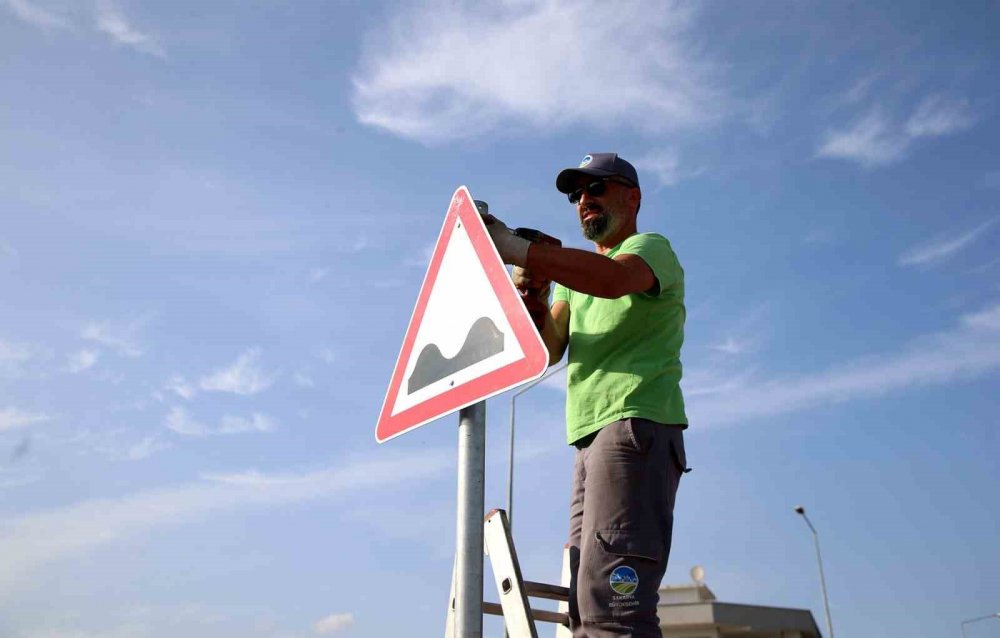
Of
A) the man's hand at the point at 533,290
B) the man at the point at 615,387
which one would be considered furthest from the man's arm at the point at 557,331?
the man's hand at the point at 533,290

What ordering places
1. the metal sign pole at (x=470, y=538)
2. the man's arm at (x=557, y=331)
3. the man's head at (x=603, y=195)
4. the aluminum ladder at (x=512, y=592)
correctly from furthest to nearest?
1. the man's head at (x=603, y=195)
2. the man's arm at (x=557, y=331)
3. the aluminum ladder at (x=512, y=592)
4. the metal sign pole at (x=470, y=538)

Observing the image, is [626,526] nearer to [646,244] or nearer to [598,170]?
[646,244]

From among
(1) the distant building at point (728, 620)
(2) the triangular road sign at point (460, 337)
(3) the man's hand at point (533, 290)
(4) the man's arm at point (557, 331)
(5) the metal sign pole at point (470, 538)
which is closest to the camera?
(5) the metal sign pole at point (470, 538)

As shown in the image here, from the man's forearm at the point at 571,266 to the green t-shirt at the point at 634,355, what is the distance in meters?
0.33

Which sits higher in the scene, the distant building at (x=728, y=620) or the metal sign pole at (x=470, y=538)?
the distant building at (x=728, y=620)

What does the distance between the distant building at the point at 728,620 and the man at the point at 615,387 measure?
1770 centimetres

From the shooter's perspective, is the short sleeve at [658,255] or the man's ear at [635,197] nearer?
the short sleeve at [658,255]

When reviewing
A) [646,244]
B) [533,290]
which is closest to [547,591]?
[533,290]

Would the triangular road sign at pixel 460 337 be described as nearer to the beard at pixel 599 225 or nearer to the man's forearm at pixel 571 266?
the man's forearm at pixel 571 266

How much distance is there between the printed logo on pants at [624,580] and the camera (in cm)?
282

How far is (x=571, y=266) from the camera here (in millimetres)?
2816

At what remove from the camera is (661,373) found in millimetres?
3186

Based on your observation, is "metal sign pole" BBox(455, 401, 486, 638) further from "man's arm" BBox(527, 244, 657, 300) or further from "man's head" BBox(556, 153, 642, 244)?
"man's head" BBox(556, 153, 642, 244)

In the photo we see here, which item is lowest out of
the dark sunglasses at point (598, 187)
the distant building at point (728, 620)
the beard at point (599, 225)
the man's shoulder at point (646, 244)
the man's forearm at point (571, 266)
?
the man's forearm at point (571, 266)
